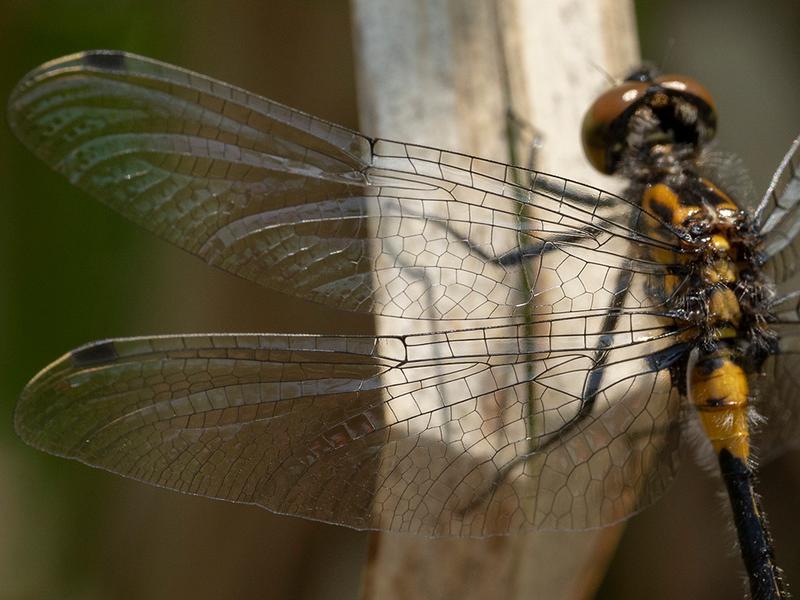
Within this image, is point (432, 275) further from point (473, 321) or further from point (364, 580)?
point (364, 580)

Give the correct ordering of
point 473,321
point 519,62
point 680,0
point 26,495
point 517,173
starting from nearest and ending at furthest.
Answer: point 473,321 → point 517,173 → point 519,62 → point 26,495 → point 680,0

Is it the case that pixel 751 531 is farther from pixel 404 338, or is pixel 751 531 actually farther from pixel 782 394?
pixel 404 338

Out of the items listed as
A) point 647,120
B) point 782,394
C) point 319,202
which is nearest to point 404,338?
point 319,202

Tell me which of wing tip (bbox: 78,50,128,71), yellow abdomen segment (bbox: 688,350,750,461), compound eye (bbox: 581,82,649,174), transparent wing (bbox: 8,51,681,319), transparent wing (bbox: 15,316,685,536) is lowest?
transparent wing (bbox: 15,316,685,536)

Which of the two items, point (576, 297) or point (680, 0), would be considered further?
point (680, 0)

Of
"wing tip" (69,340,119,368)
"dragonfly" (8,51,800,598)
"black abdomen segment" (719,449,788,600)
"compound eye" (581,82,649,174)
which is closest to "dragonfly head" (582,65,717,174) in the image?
"compound eye" (581,82,649,174)

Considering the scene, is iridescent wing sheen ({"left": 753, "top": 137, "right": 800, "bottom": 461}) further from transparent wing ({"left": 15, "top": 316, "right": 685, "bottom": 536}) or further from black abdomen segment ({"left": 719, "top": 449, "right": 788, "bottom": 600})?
transparent wing ({"left": 15, "top": 316, "right": 685, "bottom": 536})

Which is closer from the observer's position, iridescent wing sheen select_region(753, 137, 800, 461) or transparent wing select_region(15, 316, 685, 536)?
transparent wing select_region(15, 316, 685, 536)

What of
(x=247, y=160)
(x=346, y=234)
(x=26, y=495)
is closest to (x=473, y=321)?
(x=346, y=234)
